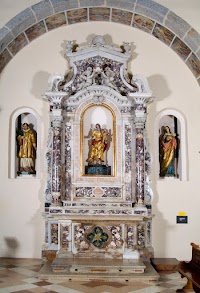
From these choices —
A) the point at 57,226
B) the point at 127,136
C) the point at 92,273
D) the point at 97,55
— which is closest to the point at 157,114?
the point at 127,136

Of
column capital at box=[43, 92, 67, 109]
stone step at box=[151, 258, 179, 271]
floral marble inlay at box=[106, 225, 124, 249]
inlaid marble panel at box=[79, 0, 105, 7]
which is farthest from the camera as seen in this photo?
inlaid marble panel at box=[79, 0, 105, 7]

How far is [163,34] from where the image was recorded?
10469 mm

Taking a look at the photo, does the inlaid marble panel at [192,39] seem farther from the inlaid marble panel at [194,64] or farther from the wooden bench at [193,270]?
the wooden bench at [193,270]

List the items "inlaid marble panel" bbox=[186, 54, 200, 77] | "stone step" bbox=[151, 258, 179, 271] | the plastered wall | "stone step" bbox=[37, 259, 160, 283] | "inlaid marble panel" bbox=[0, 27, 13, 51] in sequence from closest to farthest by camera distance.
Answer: "stone step" bbox=[37, 259, 160, 283]
"stone step" bbox=[151, 258, 179, 271]
"inlaid marble panel" bbox=[0, 27, 13, 51]
the plastered wall
"inlaid marble panel" bbox=[186, 54, 200, 77]

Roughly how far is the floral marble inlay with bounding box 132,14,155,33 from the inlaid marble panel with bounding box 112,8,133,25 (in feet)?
0.46

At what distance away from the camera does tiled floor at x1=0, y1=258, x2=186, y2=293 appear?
7.45 metres

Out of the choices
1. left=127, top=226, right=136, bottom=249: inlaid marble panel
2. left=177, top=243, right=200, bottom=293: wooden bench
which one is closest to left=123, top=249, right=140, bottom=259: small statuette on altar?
left=127, top=226, right=136, bottom=249: inlaid marble panel

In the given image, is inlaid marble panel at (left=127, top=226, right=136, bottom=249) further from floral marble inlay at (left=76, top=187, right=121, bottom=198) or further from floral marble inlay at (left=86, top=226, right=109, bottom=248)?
floral marble inlay at (left=76, top=187, right=121, bottom=198)

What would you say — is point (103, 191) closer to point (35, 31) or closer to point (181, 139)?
point (181, 139)

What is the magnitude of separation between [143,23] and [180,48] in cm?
103

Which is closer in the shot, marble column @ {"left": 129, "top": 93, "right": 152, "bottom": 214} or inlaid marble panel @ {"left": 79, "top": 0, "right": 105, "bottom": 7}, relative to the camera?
marble column @ {"left": 129, "top": 93, "right": 152, "bottom": 214}

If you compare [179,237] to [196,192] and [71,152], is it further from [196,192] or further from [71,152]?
[71,152]

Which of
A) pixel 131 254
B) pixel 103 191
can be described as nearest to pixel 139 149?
pixel 103 191

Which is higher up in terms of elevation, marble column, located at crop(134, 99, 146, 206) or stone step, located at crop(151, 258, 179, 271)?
marble column, located at crop(134, 99, 146, 206)
